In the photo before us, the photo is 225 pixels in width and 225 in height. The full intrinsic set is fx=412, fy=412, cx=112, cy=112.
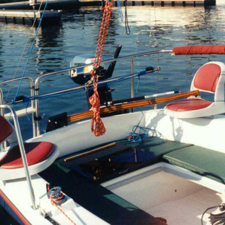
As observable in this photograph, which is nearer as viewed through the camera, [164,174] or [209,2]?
[164,174]

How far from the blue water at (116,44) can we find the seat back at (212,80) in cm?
212

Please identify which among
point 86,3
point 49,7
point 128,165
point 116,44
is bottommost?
point 116,44

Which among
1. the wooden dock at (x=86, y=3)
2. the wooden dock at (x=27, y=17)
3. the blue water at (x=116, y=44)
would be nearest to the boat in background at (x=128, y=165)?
the blue water at (x=116, y=44)

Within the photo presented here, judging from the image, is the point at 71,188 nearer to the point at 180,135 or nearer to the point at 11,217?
the point at 11,217

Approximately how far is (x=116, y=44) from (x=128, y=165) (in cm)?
2059

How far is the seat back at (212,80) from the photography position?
16.5 ft

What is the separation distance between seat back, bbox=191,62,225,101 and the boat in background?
0.01m

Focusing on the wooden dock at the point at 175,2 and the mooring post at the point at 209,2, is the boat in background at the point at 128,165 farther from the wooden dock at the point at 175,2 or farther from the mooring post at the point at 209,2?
the mooring post at the point at 209,2

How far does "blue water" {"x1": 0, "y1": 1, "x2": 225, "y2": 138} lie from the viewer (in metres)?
13.9

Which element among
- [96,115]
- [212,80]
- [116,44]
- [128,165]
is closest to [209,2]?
[116,44]

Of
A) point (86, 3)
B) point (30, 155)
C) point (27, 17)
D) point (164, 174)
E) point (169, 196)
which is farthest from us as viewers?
point (86, 3)

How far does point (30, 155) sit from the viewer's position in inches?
153

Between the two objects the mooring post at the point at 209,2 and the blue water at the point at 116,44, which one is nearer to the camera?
the blue water at the point at 116,44

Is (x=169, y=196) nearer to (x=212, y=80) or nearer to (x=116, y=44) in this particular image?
(x=212, y=80)
